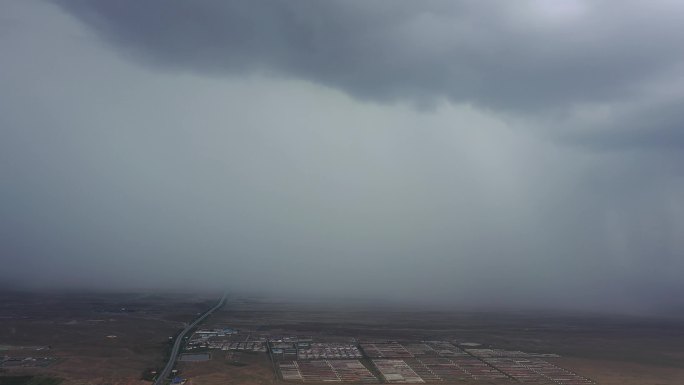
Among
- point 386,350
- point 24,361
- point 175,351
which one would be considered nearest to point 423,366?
point 386,350

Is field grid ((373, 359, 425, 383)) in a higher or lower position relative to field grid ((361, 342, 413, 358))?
lower

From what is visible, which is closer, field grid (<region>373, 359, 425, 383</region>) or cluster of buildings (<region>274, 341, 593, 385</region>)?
field grid (<region>373, 359, 425, 383</region>)

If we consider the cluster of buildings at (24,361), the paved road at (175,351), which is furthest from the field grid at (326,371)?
the cluster of buildings at (24,361)

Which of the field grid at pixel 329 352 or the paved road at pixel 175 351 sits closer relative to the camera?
the paved road at pixel 175 351

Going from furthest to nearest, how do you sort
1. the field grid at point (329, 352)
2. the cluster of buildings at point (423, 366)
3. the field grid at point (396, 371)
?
1. the field grid at point (329, 352)
2. the cluster of buildings at point (423, 366)
3. the field grid at point (396, 371)

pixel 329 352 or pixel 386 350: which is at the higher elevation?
pixel 386 350

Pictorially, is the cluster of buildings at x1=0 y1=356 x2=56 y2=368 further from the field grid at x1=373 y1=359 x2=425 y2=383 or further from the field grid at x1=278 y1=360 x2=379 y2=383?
the field grid at x1=373 y1=359 x2=425 y2=383

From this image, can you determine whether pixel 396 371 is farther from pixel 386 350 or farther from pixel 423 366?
pixel 386 350

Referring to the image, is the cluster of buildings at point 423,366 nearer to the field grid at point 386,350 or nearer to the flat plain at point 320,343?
the field grid at point 386,350

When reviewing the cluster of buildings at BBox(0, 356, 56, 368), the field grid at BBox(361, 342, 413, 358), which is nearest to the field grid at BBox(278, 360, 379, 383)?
the field grid at BBox(361, 342, 413, 358)
